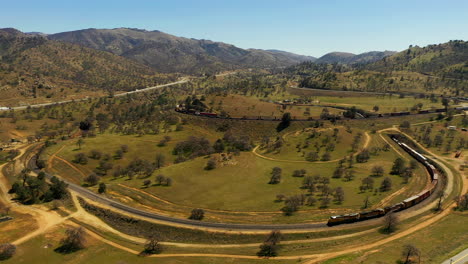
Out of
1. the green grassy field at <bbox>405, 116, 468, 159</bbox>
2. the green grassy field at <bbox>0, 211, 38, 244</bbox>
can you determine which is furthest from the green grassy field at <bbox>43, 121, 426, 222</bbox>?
the green grassy field at <bbox>405, 116, 468, 159</bbox>

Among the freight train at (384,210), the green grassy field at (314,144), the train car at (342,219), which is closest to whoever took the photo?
the train car at (342,219)

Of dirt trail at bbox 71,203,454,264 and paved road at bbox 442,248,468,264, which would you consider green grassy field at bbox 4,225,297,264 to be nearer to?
dirt trail at bbox 71,203,454,264

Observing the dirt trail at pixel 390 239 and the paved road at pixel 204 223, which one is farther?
the paved road at pixel 204 223

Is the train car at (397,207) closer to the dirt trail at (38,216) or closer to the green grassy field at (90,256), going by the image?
the green grassy field at (90,256)

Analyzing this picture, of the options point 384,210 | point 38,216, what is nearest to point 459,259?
point 384,210

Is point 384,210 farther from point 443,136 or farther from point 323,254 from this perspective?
point 443,136

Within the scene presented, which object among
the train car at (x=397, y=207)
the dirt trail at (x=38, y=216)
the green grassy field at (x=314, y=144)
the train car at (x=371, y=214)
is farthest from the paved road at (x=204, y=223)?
the green grassy field at (x=314, y=144)

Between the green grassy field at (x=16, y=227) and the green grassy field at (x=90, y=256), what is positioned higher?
the green grassy field at (x=16, y=227)
